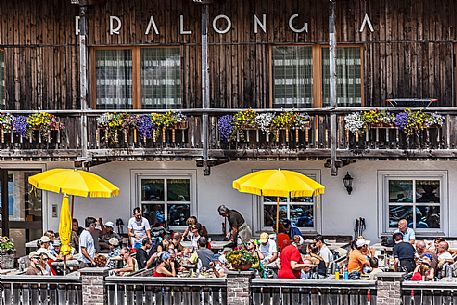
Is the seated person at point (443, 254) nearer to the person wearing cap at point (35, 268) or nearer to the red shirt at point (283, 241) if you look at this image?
the red shirt at point (283, 241)

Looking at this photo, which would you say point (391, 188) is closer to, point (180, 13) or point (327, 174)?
point (327, 174)

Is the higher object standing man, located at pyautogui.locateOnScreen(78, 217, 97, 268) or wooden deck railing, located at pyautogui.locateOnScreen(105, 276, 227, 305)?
standing man, located at pyautogui.locateOnScreen(78, 217, 97, 268)

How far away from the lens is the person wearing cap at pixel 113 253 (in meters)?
31.8

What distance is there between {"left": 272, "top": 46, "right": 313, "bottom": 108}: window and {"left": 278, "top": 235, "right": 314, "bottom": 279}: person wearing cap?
23.7ft

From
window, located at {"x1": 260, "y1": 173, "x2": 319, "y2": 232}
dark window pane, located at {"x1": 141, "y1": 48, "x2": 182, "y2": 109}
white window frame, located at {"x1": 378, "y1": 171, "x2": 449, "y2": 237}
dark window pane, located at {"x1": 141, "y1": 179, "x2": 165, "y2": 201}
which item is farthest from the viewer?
dark window pane, located at {"x1": 141, "y1": 179, "x2": 165, "y2": 201}

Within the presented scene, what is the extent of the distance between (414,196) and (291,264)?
7.46 metres

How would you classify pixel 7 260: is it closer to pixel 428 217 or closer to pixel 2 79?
pixel 2 79

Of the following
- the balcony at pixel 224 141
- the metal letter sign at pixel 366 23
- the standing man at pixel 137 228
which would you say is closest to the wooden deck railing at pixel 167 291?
the standing man at pixel 137 228

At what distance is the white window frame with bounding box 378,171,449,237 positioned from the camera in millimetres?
36375

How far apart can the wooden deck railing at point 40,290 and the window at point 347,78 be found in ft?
30.3

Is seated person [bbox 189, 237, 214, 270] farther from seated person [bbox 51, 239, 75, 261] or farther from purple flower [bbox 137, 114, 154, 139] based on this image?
purple flower [bbox 137, 114, 154, 139]

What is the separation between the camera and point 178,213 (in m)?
37.6

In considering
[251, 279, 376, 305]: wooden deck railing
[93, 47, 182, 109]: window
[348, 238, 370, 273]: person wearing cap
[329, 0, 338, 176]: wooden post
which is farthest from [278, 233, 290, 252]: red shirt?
[93, 47, 182, 109]: window

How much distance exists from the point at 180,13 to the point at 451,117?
24.3 ft
